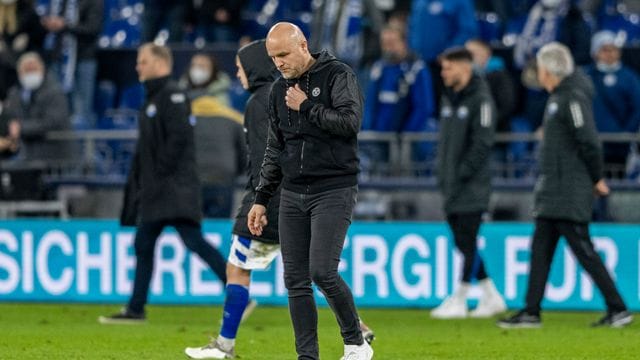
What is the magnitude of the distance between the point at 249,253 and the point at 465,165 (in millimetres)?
3772

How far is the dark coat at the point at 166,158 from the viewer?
12.9m

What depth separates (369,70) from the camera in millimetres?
18406

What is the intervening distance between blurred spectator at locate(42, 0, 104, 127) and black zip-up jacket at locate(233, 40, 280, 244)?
904 cm

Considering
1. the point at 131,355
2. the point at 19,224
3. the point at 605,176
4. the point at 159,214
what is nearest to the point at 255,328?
the point at 159,214

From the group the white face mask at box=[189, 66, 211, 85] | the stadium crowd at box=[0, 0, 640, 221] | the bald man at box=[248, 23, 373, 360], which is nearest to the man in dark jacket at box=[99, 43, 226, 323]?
the stadium crowd at box=[0, 0, 640, 221]

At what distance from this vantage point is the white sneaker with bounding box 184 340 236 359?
10414 mm

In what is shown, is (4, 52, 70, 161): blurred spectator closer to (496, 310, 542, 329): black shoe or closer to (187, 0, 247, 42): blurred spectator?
(187, 0, 247, 42): blurred spectator

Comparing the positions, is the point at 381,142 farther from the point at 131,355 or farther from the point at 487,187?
the point at 131,355

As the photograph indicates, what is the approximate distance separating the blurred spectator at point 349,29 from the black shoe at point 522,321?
625 centimetres

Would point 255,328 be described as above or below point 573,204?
below

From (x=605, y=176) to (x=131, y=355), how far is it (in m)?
7.43

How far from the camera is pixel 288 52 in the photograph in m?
8.96

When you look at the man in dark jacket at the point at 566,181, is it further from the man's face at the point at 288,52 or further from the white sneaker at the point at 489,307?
the man's face at the point at 288,52

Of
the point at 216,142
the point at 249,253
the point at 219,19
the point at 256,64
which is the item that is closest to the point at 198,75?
the point at 216,142
